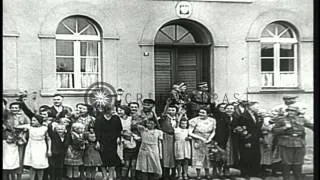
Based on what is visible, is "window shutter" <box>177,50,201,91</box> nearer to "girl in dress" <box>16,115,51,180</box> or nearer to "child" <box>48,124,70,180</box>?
"child" <box>48,124,70,180</box>

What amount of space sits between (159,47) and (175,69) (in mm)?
363

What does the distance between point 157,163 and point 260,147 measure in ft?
4.78

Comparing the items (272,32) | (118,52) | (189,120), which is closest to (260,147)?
(189,120)

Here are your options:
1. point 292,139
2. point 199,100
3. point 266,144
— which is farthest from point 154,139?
point 292,139

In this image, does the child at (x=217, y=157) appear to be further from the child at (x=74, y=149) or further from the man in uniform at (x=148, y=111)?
the child at (x=74, y=149)

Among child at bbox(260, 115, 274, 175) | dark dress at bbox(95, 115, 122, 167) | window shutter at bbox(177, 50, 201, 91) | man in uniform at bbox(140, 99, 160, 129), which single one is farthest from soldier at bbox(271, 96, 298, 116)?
dark dress at bbox(95, 115, 122, 167)

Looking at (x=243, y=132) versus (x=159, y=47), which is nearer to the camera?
(x=159, y=47)

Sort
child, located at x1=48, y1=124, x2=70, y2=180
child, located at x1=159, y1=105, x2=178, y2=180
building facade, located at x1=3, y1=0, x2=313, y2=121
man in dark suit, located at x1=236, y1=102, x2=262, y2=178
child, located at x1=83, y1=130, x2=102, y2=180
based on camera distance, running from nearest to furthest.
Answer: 1. building facade, located at x1=3, y1=0, x2=313, y2=121
2. child, located at x1=48, y1=124, x2=70, y2=180
3. child, located at x1=83, y1=130, x2=102, y2=180
4. child, located at x1=159, y1=105, x2=178, y2=180
5. man in dark suit, located at x1=236, y1=102, x2=262, y2=178

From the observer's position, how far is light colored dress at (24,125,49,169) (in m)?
7.21

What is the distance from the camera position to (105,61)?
7398 mm

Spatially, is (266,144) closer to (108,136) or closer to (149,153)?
(149,153)

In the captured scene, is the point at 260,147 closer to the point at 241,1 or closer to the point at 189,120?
the point at 189,120

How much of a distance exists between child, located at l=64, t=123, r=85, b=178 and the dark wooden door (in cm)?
106

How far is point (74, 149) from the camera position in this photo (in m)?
7.39
